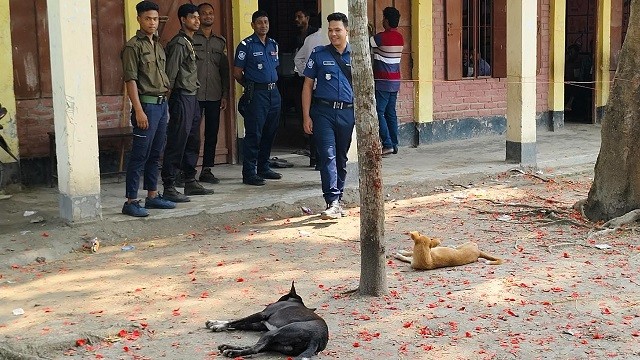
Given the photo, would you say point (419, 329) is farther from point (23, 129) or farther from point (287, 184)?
point (23, 129)

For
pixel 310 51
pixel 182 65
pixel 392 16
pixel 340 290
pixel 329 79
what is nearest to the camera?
pixel 340 290

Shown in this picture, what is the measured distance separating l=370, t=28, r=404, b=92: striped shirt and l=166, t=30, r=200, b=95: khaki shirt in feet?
11.7

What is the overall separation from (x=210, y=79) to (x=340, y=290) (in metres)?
4.29

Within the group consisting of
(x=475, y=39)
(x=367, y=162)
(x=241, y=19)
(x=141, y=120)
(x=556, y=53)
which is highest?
(x=241, y=19)

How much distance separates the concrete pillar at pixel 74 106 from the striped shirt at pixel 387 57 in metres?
4.99

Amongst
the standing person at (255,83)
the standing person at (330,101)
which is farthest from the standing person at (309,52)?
the standing person at (330,101)

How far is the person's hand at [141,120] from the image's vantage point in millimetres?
8148

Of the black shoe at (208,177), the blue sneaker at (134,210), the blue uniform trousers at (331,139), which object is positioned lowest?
the blue sneaker at (134,210)

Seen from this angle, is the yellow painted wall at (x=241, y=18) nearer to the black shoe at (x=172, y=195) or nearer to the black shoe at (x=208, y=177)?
the black shoe at (x=208, y=177)

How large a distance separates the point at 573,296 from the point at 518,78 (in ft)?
18.1

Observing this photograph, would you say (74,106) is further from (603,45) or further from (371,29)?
(603,45)

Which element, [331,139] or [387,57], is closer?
[331,139]

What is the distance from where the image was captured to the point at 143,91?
8.28 meters

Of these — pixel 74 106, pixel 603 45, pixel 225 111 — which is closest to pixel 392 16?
pixel 225 111
